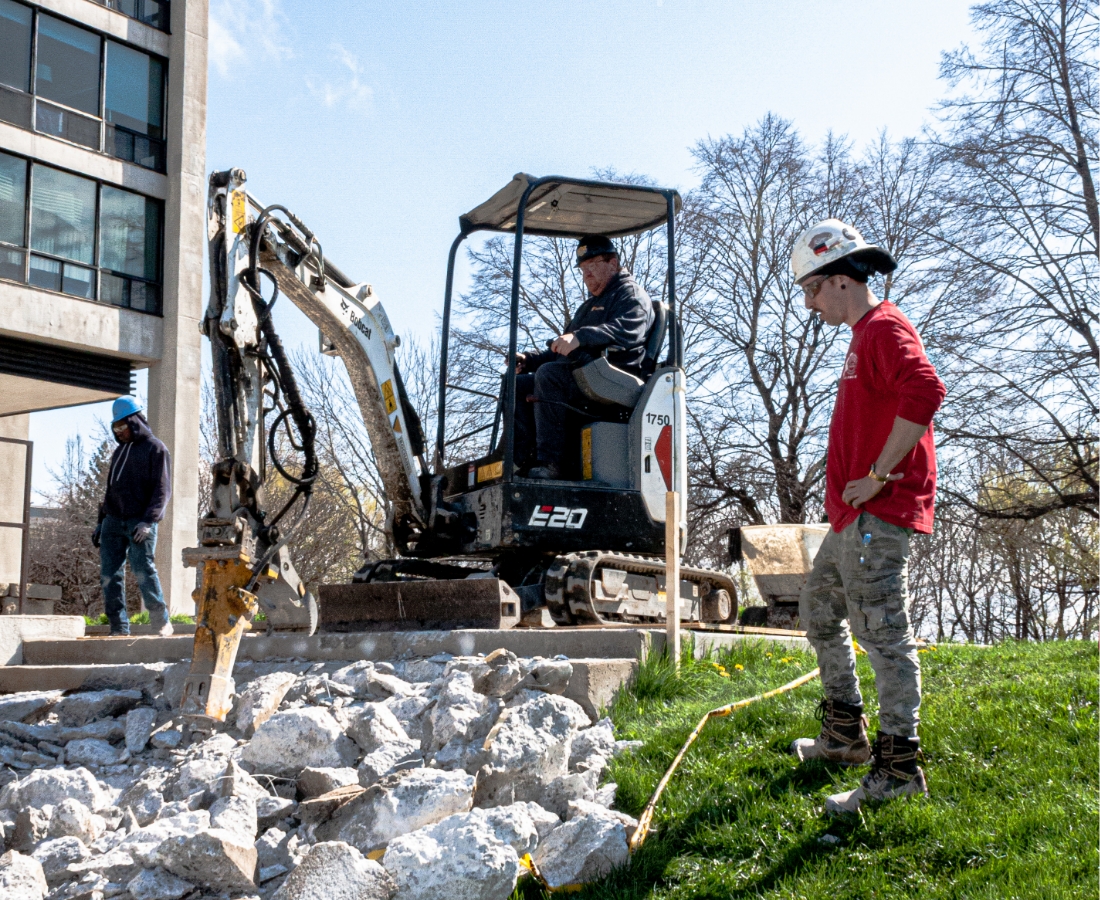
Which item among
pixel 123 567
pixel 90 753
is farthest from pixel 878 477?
pixel 123 567

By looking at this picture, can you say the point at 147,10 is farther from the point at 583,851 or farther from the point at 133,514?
the point at 583,851

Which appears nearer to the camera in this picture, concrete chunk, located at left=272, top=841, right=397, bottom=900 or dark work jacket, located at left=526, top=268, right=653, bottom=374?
concrete chunk, located at left=272, top=841, right=397, bottom=900

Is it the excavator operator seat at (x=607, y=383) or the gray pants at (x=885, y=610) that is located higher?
the excavator operator seat at (x=607, y=383)

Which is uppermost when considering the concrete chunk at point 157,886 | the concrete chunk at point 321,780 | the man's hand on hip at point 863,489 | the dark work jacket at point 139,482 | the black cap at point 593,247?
the black cap at point 593,247

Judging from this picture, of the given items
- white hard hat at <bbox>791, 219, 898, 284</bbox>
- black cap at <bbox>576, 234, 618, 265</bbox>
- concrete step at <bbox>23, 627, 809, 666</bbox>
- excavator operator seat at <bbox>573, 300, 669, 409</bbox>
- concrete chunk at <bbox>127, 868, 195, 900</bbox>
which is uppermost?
black cap at <bbox>576, 234, 618, 265</bbox>

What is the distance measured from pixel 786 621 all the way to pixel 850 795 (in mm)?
9959

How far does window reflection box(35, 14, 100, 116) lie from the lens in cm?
1914

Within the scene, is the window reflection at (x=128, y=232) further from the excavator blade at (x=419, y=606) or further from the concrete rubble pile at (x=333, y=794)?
the concrete rubble pile at (x=333, y=794)

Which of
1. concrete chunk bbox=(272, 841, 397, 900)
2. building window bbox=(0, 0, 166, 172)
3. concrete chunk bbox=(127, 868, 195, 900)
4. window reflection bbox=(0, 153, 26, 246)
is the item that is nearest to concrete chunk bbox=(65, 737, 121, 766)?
concrete chunk bbox=(127, 868, 195, 900)

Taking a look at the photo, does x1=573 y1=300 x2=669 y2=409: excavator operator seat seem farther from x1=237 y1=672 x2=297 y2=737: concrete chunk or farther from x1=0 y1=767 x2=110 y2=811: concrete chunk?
x1=0 y1=767 x2=110 y2=811: concrete chunk

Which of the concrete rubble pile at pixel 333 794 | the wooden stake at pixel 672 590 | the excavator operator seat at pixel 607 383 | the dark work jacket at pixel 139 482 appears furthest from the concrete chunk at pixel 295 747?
the dark work jacket at pixel 139 482

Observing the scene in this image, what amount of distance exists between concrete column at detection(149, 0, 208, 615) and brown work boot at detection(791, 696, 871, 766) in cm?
1612

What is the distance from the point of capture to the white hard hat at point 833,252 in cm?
433

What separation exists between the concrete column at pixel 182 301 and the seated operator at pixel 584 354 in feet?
40.7
